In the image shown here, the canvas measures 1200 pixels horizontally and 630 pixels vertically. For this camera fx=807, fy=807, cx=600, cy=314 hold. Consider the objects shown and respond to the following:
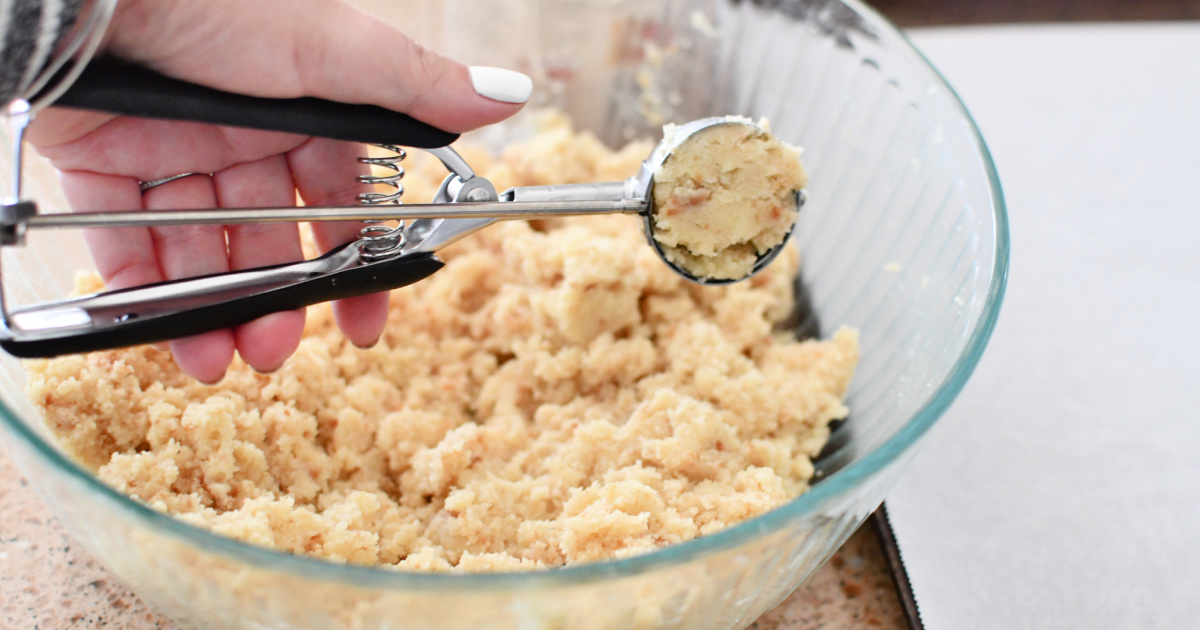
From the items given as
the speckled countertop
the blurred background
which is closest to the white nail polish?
the speckled countertop

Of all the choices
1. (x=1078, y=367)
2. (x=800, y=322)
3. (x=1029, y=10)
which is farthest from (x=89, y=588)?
(x=1029, y=10)

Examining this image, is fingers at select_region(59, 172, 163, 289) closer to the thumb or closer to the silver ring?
the silver ring

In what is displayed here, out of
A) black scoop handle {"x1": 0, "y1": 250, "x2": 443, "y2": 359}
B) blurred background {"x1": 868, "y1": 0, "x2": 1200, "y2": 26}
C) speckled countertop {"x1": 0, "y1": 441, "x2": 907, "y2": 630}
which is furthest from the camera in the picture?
blurred background {"x1": 868, "y1": 0, "x2": 1200, "y2": 26}

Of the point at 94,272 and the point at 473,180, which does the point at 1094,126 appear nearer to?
the point at 473,180

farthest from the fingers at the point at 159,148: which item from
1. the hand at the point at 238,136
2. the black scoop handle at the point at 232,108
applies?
the black scoop handle at the point at 232,108

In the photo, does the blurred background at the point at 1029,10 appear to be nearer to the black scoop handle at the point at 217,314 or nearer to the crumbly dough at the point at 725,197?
the crumbly dough at the point at 725,197

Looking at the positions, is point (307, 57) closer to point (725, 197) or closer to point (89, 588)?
point (725, 197)
